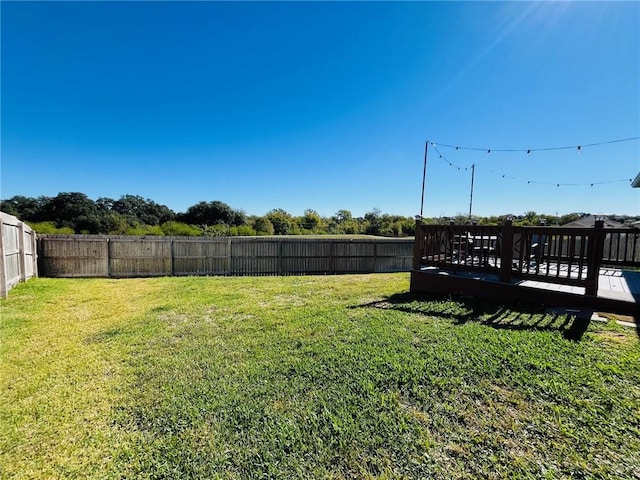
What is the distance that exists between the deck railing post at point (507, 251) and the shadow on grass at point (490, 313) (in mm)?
490

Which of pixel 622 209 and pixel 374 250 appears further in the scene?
pixel 622 209

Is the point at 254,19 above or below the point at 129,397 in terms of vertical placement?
above

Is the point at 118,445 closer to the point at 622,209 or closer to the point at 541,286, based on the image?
the point at 541,286

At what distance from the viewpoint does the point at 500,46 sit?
7.14 meters

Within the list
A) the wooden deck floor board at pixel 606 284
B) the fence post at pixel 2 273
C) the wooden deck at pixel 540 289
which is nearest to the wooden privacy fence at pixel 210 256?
the fence post at pixel 2 273

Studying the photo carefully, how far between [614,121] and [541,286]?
29.4ft

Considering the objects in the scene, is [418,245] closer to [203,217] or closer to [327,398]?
[327,398]

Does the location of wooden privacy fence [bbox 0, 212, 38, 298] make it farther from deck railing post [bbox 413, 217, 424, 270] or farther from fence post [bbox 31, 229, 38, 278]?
deck railing post [bbox 413, 217, 424, 270]

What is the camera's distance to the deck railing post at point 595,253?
3.69 meters

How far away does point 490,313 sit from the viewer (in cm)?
414

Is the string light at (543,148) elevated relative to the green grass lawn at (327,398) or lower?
elevated

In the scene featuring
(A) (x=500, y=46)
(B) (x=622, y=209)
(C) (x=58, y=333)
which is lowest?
(C) (x=58, y=333)

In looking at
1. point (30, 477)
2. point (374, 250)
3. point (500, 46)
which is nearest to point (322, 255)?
point (374, 250)

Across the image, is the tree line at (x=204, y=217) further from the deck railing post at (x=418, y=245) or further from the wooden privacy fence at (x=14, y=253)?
the deck railing post at (x=418, y=245)
